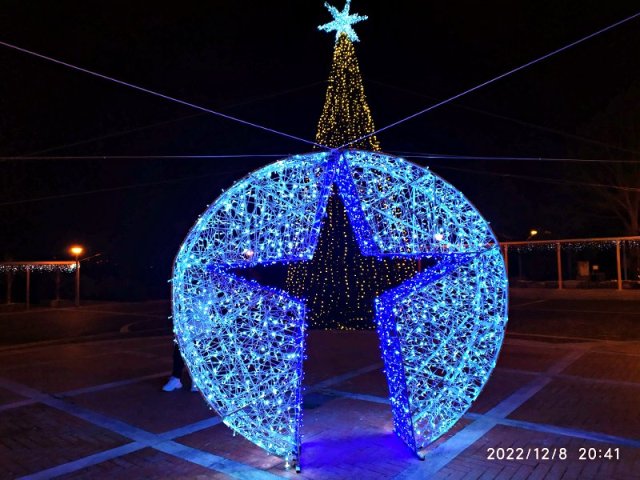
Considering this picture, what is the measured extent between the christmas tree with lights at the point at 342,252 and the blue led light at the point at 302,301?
5.26m

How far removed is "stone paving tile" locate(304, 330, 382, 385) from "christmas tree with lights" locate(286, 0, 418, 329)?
0.91 metres

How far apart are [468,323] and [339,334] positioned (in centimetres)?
742

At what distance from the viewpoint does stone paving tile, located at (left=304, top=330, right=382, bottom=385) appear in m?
8.12

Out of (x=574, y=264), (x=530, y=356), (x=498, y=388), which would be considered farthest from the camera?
(x=574, y=264)

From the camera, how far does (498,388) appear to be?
22.5 feet

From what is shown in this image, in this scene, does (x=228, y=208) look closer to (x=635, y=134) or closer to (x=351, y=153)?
(x=351, y=153)

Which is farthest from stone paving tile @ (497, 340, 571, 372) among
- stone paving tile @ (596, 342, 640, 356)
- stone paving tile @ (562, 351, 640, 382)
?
stone paving tile @ (596, 342, 640, 356)

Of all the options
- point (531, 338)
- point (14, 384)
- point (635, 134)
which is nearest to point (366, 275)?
point (531, 338)

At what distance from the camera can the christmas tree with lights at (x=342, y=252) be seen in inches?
401

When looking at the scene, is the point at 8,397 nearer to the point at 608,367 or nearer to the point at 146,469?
the point at 146,469

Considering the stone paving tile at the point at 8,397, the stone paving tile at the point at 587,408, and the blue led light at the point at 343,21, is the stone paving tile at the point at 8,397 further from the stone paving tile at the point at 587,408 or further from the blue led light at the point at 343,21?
the blue led light at the point at 343,21

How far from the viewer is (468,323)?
4.81m

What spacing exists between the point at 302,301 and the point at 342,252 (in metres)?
8.03

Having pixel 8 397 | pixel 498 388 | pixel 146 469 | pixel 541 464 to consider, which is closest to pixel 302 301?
pixel 146 469
